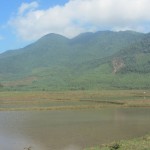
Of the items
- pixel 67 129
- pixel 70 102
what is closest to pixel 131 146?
pixel 67 129

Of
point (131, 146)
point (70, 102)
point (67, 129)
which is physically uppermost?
point (70, 102)

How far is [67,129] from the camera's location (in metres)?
38.5

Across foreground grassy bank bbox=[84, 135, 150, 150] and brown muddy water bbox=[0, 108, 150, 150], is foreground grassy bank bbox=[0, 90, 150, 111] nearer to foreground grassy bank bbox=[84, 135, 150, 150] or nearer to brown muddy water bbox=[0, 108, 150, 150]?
brown muddy water bbox=[0, 108, 150, 150]

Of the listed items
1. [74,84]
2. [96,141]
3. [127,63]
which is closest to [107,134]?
[96,141]

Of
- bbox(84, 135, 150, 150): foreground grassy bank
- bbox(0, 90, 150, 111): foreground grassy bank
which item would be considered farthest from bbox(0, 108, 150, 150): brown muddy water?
bbox(0, 90, 150, 111): foreground grassy bank

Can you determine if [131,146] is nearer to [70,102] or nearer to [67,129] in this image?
[67,129]

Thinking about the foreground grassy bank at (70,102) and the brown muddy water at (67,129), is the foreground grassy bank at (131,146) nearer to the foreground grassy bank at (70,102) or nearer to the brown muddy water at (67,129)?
the brown muddy water at (67,129)

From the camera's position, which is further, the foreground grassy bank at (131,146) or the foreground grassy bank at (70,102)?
the foreground grassy bank at (70,102)

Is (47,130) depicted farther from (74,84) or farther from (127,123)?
(74,84)

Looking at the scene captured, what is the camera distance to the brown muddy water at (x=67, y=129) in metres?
31.1

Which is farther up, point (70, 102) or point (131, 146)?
point (70, 102)

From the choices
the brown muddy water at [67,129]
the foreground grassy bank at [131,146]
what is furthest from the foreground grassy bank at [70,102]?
the foreground grassy bank at [131,146]

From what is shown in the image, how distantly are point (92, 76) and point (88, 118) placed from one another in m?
136

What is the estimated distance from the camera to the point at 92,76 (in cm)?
18312
